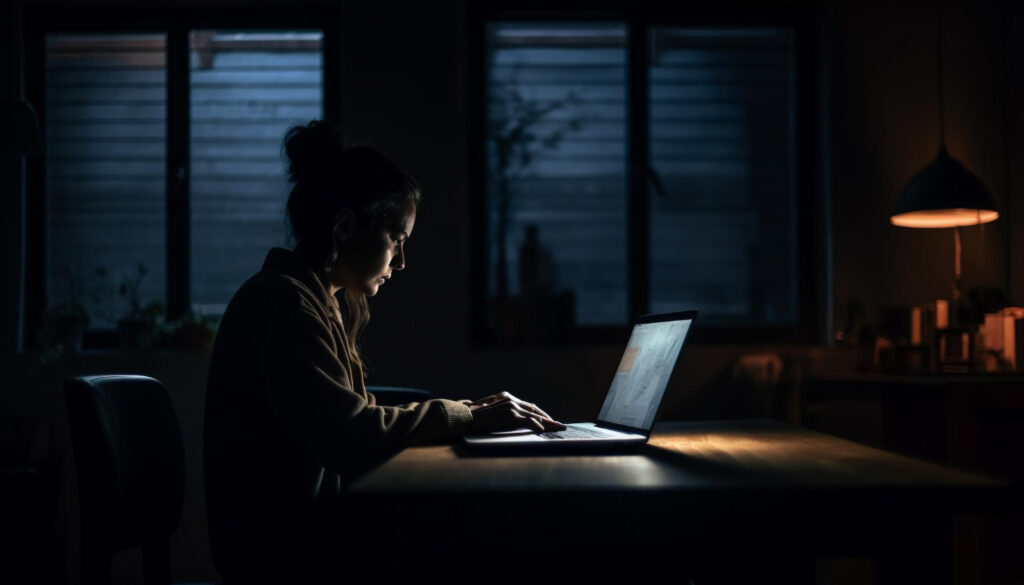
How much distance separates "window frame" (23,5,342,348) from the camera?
3430 millimetres

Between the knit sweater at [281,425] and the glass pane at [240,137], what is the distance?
2121 mm

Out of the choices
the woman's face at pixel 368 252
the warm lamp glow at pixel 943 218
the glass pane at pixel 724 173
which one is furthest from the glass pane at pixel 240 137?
the warm lamp glow at pixel 943 218

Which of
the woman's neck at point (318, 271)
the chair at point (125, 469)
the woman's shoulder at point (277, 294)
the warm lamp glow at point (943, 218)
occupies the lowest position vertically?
the chair at point (125, 469)

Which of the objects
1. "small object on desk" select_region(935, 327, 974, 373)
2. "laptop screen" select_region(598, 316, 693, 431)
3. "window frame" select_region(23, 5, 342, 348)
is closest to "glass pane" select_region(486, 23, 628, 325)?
"window frame" select_region(23, 5, 342, 348)

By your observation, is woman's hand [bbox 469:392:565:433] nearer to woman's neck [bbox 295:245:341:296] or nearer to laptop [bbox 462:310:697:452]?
laptop [bbox 462:310:697:452]

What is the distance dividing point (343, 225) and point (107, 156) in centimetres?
234

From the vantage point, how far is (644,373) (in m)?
1.50

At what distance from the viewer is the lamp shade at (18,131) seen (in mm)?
2863

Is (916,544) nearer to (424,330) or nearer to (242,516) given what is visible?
(242,516)

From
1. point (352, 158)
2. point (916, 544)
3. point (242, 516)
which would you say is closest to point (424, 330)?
point (352, 158)

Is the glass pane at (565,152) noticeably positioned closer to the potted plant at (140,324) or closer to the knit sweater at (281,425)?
the potted plant at (140,324)

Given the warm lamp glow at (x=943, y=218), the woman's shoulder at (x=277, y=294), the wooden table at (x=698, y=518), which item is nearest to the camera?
the wooden table at (x=698, y=518)

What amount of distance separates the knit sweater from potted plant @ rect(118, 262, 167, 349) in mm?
1950

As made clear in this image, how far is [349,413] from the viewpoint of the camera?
126 cm
